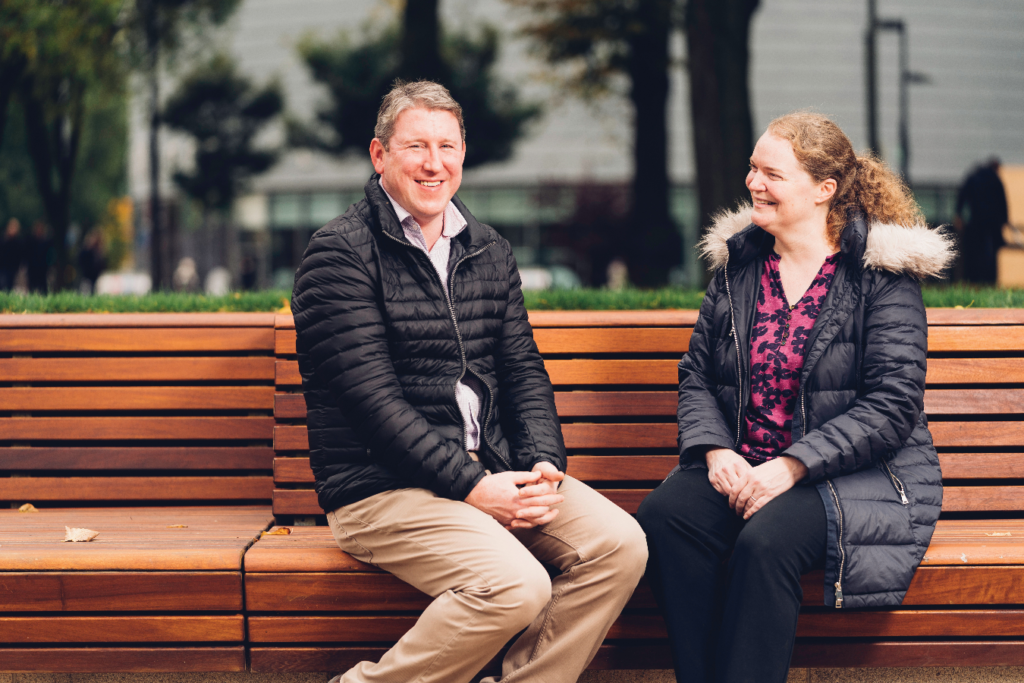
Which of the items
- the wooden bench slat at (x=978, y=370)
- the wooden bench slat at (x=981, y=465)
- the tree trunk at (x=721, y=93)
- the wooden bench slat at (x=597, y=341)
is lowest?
the wooden bench slat at (x=981, y=465)

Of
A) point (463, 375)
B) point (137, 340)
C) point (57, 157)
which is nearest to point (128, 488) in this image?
point (137, 340)

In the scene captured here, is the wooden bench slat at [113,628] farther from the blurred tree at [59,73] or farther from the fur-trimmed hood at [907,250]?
the blurred tree at [59,73]

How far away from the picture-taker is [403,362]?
A: 3025 mm

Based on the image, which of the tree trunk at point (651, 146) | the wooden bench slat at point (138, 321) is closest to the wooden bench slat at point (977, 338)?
the wooden bench slat at point (138, 321)

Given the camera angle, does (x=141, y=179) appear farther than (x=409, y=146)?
Yes

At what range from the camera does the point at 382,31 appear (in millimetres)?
27891

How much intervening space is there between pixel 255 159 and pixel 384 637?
28.5 metres

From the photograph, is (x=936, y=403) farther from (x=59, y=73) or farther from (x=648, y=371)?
(x=59, y=73)

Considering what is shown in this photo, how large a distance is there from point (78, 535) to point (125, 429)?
0.63 meters

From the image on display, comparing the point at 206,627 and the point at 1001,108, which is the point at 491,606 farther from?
the point at 1001,108

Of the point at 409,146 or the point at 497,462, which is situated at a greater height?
the point at 409,146

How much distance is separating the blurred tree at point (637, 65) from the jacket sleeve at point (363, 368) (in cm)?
1149

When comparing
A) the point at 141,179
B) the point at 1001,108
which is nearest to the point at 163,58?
the point at 141,179

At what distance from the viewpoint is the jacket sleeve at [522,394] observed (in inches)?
124
